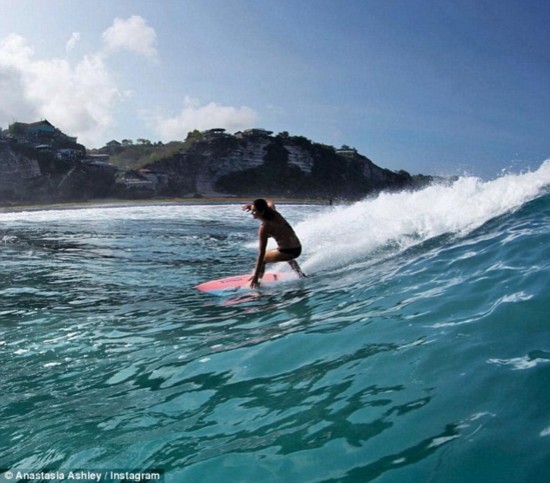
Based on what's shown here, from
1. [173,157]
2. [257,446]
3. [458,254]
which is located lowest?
[257,446]

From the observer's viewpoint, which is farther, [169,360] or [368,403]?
[169,360]

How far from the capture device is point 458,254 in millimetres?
7430

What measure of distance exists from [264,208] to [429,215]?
5.20 metres

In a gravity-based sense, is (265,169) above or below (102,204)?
above

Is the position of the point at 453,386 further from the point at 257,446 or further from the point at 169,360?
the point at 169,360

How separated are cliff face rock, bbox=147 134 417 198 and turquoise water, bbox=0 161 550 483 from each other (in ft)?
265

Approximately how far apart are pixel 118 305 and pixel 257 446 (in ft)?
17.0

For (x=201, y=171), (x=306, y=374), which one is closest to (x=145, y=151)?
(x=201, y=171)

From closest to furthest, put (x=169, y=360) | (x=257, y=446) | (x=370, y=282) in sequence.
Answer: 1. (x=257, y=446)
2. (x=169, y=360)
3. (x=370, y=282)

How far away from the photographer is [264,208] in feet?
26.4

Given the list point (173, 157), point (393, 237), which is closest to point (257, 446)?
point (393, 237)

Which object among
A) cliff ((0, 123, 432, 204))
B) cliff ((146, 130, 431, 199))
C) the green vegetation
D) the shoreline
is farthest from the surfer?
the green vegetation

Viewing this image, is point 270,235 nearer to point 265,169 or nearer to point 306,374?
point 306,374

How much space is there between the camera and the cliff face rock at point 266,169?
95.6 m
